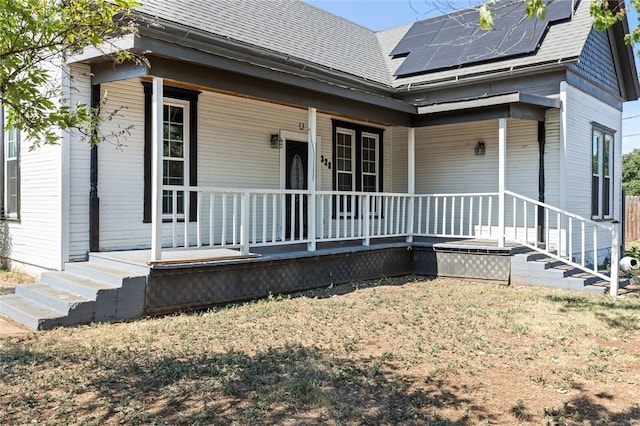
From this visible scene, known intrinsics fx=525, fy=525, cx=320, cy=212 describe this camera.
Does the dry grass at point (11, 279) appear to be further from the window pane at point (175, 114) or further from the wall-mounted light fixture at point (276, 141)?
the wall-mounted light fixture at point (276, 141)

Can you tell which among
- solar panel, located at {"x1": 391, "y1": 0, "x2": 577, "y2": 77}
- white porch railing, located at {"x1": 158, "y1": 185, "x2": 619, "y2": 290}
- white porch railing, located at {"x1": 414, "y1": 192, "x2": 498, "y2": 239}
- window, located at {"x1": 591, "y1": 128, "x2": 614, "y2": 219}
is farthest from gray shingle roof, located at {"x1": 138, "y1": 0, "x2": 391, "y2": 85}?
window, located at {"x1": 591, "y1": 128, "x2": 614, "y2": 219}


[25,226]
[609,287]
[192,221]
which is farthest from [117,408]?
[609,287]

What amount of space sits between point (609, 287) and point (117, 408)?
7.69 metres

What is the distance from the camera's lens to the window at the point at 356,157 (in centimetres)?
1175

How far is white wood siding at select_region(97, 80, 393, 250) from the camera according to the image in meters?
7.73

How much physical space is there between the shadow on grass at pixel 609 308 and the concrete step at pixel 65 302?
5.94 meters

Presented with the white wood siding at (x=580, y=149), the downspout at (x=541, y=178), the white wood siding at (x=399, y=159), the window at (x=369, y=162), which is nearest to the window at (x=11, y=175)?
the window at (x=369, y=162)

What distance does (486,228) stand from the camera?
11289mm

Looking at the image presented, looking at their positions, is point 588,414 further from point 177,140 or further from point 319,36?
point 319,36

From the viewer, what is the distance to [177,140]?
8.55 metres

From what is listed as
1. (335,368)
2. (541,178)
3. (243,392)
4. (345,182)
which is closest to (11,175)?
(345,182)

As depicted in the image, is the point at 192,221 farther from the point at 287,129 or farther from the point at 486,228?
the point at 486,228

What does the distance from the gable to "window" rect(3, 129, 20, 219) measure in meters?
10.3

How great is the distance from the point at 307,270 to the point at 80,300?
3.42 metres
